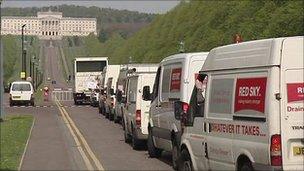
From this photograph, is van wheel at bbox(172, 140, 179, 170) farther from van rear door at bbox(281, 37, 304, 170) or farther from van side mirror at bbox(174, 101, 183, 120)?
van rear door at bbox(281, 37, 304, 170)

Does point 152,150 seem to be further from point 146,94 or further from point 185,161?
point 185,161

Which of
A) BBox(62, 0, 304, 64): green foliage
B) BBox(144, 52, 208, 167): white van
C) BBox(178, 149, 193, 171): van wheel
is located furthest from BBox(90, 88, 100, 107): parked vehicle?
BBox(178, 149, 193, 171): van wheel

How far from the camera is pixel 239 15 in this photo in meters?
60.2

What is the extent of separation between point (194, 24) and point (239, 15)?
21488 mm

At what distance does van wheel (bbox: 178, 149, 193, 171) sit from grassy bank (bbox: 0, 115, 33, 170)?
13.0 ft

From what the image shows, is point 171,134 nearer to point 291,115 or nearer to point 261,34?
point 291,115

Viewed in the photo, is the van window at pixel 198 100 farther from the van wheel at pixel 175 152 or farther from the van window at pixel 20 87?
the van window at pixel 20 87

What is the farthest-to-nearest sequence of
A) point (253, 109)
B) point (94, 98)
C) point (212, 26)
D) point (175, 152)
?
point (212, 26)
point (94, 98)
point (175, 152)
point (253, 109)

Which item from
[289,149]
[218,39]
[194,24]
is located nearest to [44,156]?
[289,149]

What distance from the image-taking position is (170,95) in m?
13.9

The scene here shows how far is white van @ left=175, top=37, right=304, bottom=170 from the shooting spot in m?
8.09

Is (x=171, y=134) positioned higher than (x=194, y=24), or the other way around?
(x=194, y=24)

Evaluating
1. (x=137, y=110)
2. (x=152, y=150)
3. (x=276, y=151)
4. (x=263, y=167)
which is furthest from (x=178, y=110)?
(x=137, y=110)

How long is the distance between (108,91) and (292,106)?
2550 cm
